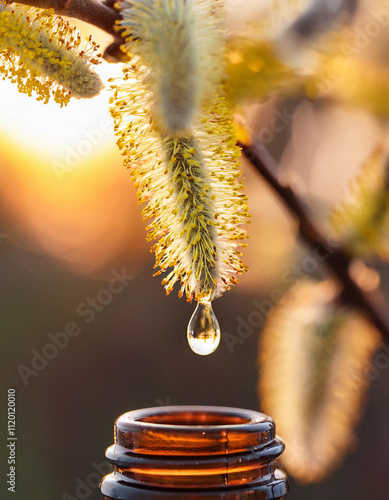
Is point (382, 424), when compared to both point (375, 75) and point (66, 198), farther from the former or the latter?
point (375, 75)

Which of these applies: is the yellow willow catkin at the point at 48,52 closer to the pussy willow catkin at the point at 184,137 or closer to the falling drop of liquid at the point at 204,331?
the pussy willow catkin at the point at 184,137

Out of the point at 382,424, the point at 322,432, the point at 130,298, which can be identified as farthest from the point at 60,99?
the point at 130,298

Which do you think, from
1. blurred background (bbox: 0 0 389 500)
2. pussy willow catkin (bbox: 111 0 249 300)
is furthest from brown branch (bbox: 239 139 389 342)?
blurred background (bbox: 0 0 389 500)

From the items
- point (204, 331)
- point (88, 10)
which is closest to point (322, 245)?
point (204, 331)

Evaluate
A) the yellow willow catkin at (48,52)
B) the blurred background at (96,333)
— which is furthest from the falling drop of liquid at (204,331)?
the blurred background at (96,333)

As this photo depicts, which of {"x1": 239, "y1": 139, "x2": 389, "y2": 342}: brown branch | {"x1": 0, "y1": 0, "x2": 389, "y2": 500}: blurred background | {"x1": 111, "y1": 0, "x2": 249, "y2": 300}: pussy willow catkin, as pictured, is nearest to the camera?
{"x1": 111, "y1": 0, "x2": 249, "y2": 300}: pussy willow catkin

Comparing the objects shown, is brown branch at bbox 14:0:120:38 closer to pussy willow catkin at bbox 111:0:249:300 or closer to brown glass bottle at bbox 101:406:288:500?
pussy willow catkin at bbox 111:0:249:300
